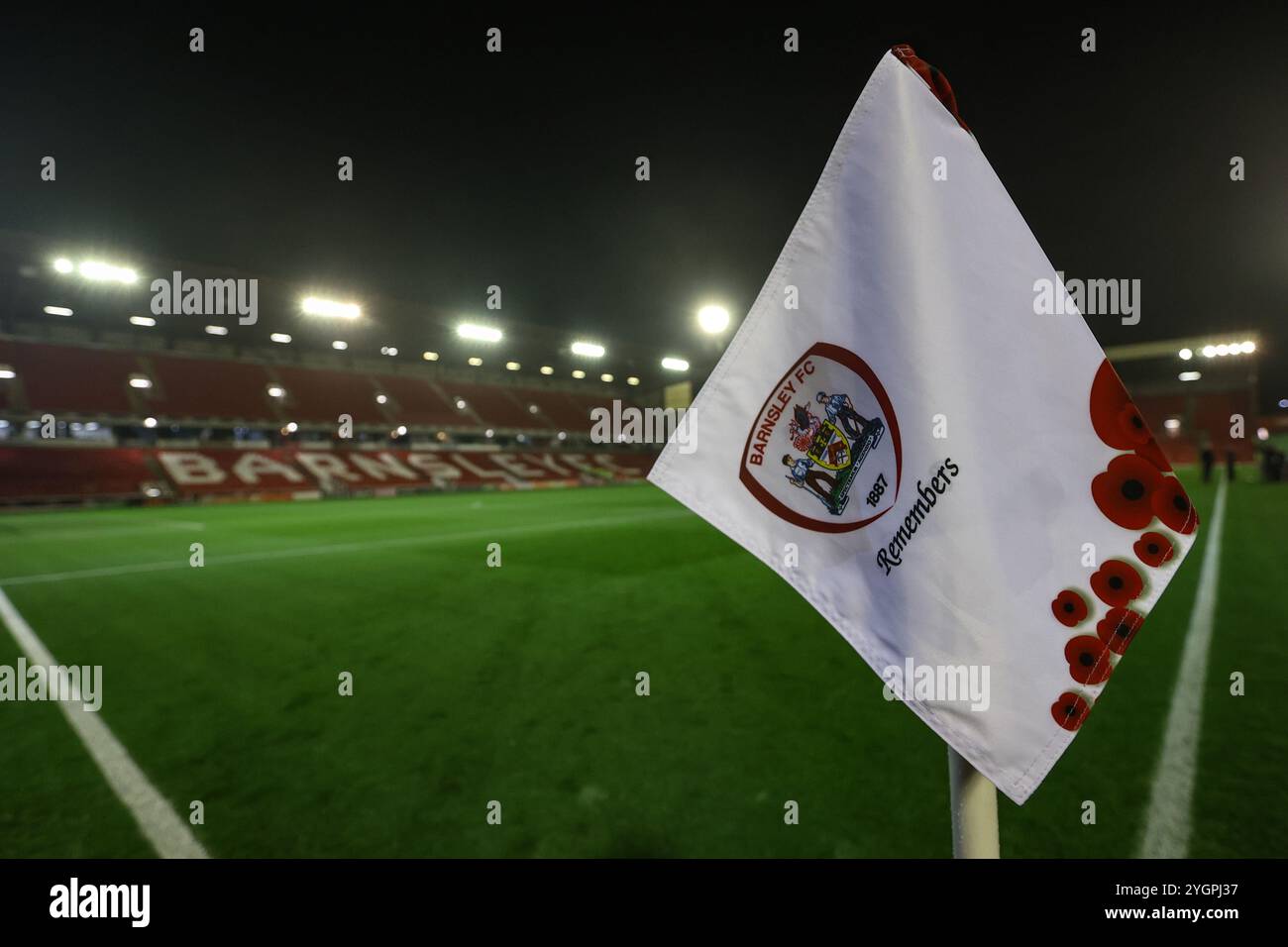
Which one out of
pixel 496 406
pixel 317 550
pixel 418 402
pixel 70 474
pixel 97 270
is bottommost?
pixel 317 550

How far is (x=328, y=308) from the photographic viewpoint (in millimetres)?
27141

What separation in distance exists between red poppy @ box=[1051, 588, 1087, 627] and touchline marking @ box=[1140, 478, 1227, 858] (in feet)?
5.24

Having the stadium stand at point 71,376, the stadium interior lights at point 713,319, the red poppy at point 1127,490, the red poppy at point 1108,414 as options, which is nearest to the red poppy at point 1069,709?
the red poppy at point 1127,490

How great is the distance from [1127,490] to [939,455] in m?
0.24

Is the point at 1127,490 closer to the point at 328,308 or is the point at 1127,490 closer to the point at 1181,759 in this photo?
the point at 1181,759

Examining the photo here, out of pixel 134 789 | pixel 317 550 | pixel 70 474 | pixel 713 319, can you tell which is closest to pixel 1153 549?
pixel 134 789

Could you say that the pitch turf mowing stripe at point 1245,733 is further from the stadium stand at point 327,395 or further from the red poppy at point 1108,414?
the stadium stand at point 327,395

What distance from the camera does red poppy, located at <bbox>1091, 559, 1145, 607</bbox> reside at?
79cm

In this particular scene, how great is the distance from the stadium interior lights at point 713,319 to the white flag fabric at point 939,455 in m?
23.6

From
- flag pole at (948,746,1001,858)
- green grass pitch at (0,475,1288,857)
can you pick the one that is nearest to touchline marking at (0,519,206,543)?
green grass pitch at (0,475,1288,857)
